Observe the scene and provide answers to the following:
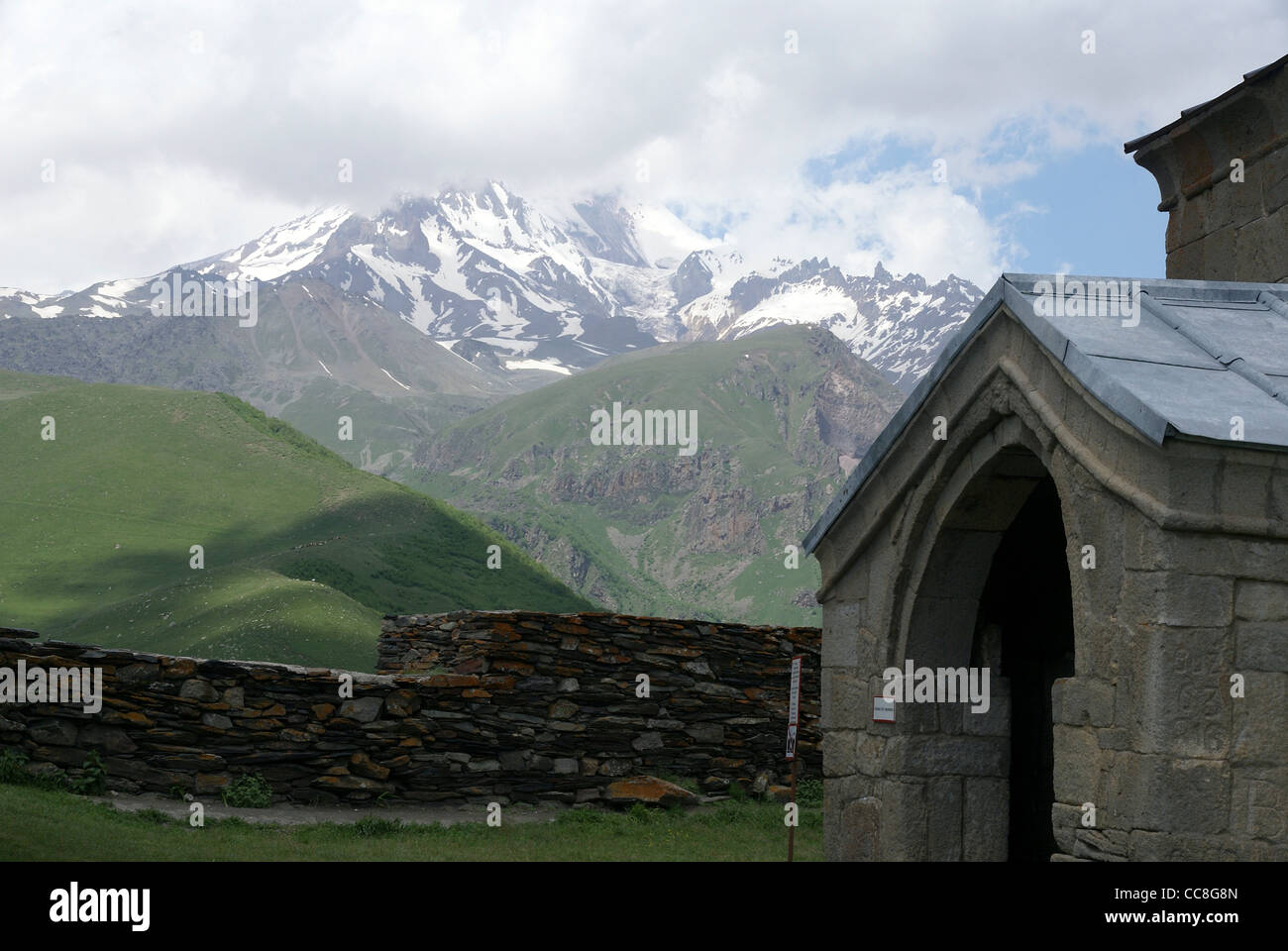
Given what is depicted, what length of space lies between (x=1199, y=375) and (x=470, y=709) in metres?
8.43

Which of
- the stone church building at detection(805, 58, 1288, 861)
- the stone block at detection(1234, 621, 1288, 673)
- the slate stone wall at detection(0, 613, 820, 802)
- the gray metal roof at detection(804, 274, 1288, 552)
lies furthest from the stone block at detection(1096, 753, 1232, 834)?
the slate stone wall at detection(0, 613, 820, 802)

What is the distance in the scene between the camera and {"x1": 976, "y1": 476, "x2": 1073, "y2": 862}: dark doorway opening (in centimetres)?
841

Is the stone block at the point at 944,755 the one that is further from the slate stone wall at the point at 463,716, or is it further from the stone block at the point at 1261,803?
the slate stone wall at the point at 463,716

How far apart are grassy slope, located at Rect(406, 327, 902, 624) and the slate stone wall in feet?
321

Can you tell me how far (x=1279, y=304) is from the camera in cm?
732

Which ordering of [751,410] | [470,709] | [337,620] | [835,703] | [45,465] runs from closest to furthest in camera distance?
1. [835,703]
2. [470,709]
3. [337,620]
4. [45,465]
5. [751,410]

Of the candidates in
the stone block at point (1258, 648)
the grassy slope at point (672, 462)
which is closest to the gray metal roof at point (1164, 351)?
the stone block at point (1258, 648)

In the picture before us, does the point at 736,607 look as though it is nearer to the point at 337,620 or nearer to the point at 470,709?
the point at 337,620

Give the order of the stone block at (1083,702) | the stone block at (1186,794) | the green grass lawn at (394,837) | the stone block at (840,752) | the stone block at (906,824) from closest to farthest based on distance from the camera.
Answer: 1. the stone block at (1186,794)
2. the stone block at (1083,702)
3. the stone block at (906,824)
4. the stone block at (840,752)
5. the green grass lawn at (394,837)

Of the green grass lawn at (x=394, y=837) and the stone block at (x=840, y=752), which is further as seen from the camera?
the green grass lawn at (x=394, y=837)

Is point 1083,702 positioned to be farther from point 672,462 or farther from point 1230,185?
point 672,462

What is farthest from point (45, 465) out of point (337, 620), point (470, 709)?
point (470, 709)

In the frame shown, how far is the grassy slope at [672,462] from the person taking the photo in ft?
428

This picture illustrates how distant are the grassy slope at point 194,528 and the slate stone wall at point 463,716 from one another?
1675 centimetres
